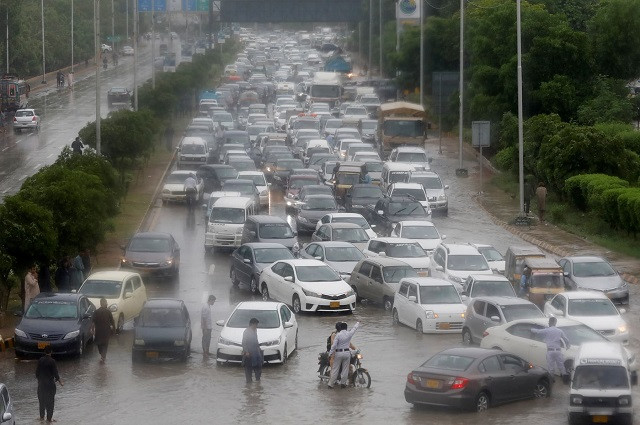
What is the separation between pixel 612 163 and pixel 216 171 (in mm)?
16975

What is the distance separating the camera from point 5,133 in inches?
3322

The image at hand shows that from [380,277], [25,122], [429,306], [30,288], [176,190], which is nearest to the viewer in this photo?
[429,306]

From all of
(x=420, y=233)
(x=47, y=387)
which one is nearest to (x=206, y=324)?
(x=47, y=387)

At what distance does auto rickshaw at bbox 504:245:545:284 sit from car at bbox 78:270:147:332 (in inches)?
397

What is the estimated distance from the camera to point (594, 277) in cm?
3619

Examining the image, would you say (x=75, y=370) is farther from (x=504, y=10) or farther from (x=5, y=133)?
(x=5, y=133)

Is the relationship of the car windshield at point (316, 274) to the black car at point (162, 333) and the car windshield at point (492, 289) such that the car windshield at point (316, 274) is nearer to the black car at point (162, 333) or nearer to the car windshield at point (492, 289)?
the car windshield at point (492, 289)

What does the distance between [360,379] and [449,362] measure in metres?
2.75

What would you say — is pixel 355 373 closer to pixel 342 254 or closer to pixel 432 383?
pixel 432 383

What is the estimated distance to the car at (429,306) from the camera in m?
32.8

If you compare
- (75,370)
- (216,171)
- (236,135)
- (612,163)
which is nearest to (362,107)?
(236,135)

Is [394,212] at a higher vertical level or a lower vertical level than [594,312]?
higher

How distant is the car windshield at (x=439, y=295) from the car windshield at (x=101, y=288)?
751 centimetres

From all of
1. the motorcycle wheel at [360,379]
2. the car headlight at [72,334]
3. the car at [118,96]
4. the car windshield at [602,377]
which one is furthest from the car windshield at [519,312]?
the car at [118,96]
